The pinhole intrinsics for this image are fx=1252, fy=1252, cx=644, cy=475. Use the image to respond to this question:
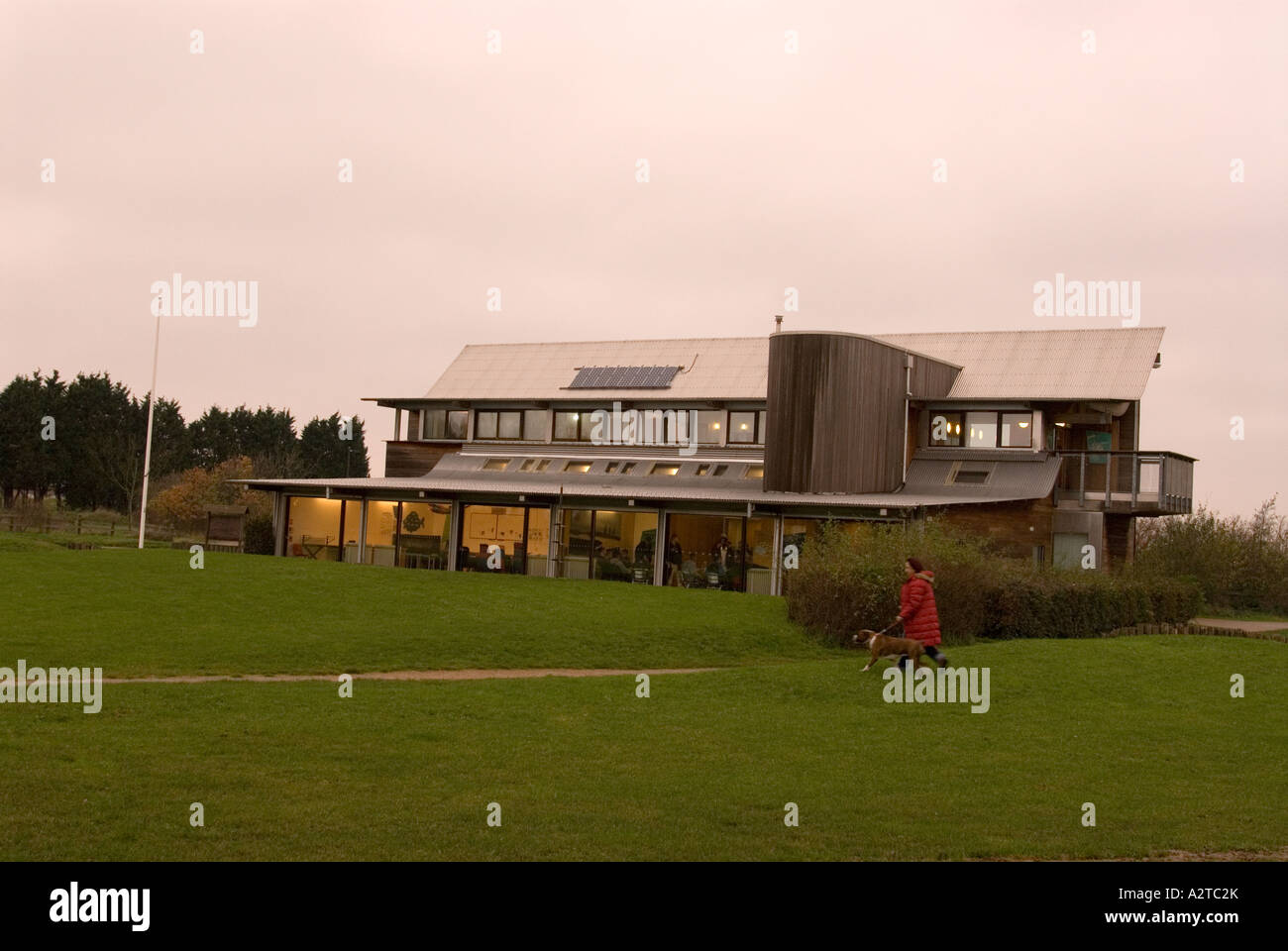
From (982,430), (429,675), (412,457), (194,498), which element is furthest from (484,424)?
(194,498)

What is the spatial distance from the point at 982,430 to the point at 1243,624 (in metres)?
8.39

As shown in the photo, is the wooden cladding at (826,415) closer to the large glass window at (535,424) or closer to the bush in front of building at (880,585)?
the bush in front of building at (880,585)

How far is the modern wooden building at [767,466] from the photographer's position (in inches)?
1283

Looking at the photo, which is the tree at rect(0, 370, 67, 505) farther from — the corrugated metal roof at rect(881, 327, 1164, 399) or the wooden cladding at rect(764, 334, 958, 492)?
the corrugated metal roof at rect(881, 327, 1164, 399)

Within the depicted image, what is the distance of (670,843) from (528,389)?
33700 mm

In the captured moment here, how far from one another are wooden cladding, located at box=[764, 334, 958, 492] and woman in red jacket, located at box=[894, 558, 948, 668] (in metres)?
16.0

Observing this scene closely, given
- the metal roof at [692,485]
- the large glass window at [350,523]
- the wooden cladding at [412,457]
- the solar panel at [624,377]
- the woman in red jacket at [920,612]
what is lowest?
the woman in red jacket at [920,612]

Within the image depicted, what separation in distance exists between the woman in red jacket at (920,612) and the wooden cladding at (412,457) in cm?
2752

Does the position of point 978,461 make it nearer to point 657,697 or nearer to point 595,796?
point 657,697

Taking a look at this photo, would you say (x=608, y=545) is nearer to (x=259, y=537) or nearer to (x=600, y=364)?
(x=600, y=364)

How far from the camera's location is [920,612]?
54.6 ft

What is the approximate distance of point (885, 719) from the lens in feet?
47.4

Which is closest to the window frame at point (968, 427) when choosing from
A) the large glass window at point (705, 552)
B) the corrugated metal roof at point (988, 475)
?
the corrugated metal roof at point (988, 475)

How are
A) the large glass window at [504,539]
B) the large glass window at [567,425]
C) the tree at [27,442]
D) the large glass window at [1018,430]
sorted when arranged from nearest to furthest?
the large glass window at [1018,430] → the large glass window at [504,539] → the large glass window at [567,425] → the tree at [27,442]
